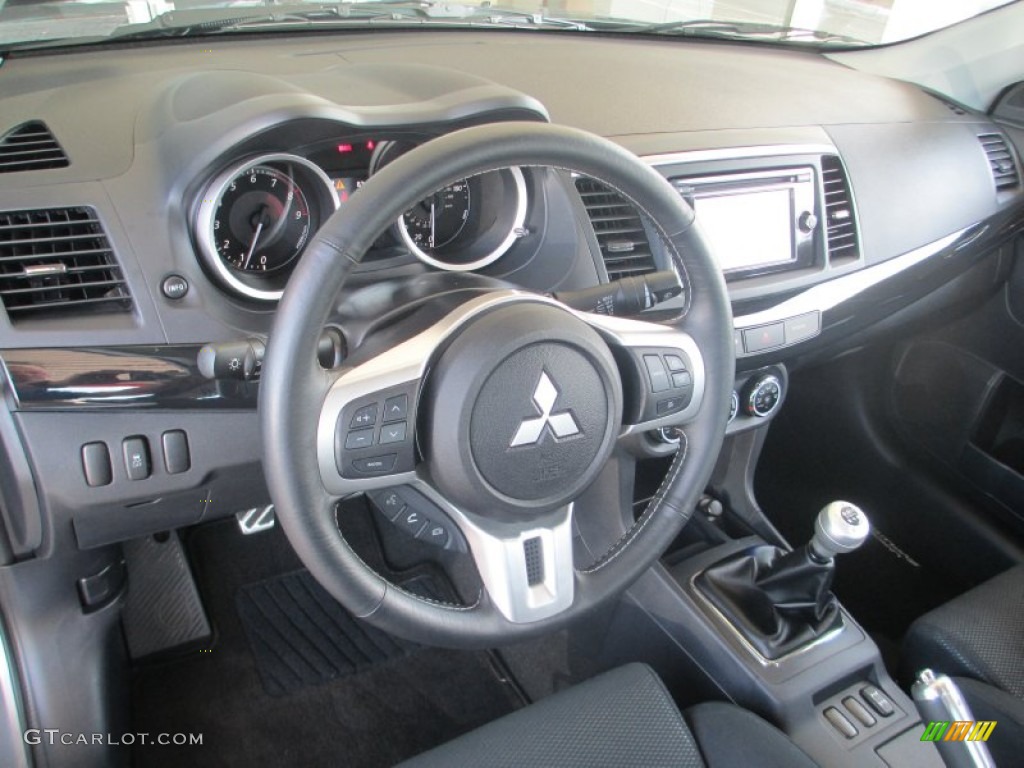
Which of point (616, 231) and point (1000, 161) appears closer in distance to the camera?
point (616, 231)

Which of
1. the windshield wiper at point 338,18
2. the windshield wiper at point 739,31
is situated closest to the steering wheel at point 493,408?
the windshield wiper at point 338,18

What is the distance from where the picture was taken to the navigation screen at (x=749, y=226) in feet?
4.83

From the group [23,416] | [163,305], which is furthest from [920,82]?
[23,416]

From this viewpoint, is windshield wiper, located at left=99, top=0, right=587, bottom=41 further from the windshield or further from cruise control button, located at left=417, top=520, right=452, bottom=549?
cruise control button, located at left=417, top=520, right=452, bottom=549

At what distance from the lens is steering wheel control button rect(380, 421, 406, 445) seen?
2.92ft

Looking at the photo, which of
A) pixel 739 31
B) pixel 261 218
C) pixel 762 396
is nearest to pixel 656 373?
pixel 261 218

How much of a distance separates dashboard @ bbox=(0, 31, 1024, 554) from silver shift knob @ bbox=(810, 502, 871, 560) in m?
0.32

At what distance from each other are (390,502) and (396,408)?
0.53 feet

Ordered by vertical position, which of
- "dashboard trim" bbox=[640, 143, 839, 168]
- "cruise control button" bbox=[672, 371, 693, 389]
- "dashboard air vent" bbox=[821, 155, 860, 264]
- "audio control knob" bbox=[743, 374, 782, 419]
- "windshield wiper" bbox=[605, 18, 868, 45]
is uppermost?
"windshield wiper" bbox=[605, 18, 868, 45]

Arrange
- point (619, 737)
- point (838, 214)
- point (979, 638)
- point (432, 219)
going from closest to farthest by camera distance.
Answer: point (619, 737) → point (432, 219) → point (979, 638) → point (838, 214)

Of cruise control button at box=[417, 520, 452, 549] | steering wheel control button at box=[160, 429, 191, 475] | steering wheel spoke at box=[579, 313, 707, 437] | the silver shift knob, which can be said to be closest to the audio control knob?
the silver shift knob

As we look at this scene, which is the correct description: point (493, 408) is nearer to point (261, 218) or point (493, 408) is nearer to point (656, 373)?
point (656, 373)

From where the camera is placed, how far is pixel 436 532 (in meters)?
1.04

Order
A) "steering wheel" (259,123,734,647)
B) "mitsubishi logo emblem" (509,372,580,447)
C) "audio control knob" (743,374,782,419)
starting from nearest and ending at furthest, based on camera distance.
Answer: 1. "steering wheel" (259,123,734,647)
2. "mitsubishi logo emblem" (509,372,580,447)
3. "audio control knob" (743,374,782,419)
